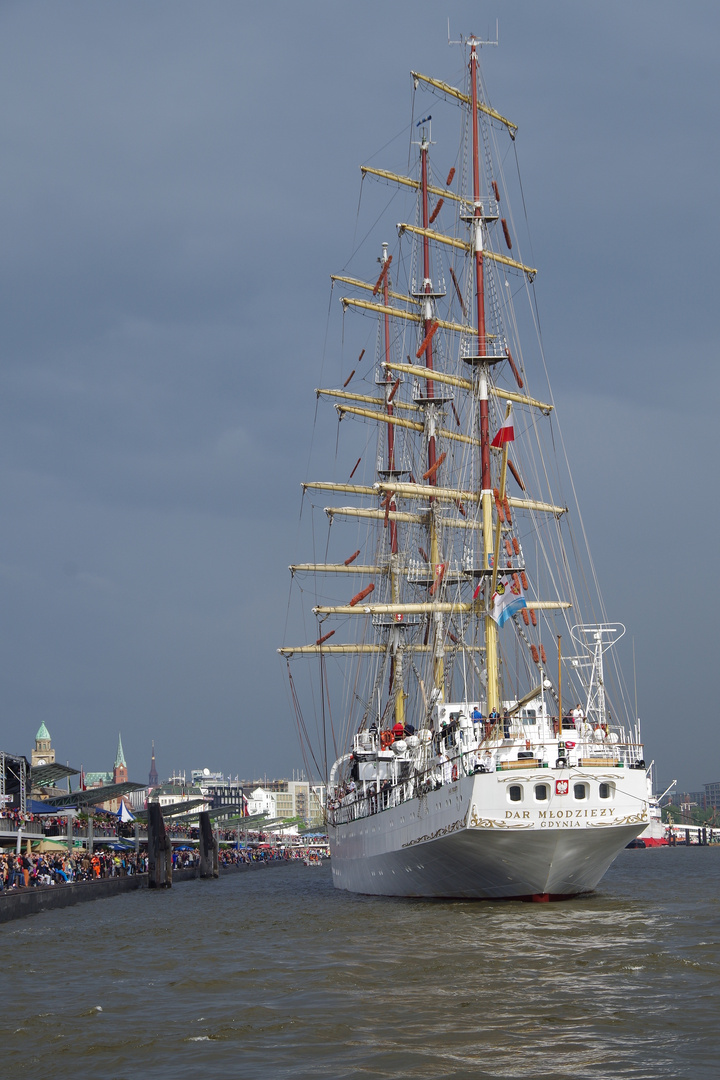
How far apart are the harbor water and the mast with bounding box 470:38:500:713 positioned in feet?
34.2

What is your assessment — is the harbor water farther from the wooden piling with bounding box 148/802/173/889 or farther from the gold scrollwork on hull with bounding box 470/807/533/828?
the wooden piling with bounding box 148/802/173/889

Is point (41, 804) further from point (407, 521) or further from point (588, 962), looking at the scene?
point (588, 962)

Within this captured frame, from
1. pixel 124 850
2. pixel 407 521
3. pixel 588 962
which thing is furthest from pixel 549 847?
pixel 124 850

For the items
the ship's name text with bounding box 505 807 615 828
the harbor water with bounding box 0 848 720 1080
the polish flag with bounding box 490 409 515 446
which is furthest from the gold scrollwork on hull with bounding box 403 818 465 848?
the polish flag with bounding box 490 409 515 446

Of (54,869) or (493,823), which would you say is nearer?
(493,823)

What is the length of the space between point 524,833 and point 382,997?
1686 cm

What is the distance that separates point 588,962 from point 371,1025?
7.51 m

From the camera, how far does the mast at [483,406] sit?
4619 cm

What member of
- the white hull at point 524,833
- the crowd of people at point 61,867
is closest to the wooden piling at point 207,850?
the crowd of people at point 61,867

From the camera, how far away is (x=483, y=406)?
2032 inches

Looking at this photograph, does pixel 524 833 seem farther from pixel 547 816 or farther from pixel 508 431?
pixel 508 431

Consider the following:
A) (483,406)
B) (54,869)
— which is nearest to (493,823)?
(483,406)

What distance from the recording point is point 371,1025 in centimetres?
1855

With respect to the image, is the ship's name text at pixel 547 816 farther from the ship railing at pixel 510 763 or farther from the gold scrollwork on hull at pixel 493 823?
the ship railing at pixel 510 763
